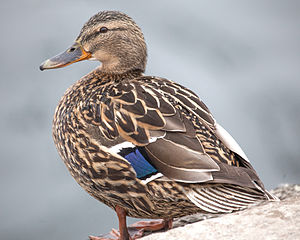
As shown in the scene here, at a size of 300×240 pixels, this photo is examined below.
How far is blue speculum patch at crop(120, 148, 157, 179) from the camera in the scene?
227 cm

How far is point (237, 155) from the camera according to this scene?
2.47m

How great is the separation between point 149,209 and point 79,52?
1.09 meters

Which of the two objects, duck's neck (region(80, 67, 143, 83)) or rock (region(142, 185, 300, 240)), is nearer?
rock (region(142, 185, 300, 240))

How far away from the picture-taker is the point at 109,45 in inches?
111

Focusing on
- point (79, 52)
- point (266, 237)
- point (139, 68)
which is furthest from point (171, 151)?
point (79, 52)

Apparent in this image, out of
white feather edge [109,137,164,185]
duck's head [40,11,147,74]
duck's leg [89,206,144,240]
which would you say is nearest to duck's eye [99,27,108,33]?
duck's head [40,11,147,74]

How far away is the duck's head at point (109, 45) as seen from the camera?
110 inches

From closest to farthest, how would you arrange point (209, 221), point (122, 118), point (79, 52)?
point (209, 221) < point (122, 118) < point (79, 52)

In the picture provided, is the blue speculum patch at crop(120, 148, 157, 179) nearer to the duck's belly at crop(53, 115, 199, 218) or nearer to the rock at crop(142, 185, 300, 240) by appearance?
the duck's belly at crop(53, 115, 199, 218)

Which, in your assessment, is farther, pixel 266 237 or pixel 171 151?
pixel 171 151

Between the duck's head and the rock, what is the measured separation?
1192 mm

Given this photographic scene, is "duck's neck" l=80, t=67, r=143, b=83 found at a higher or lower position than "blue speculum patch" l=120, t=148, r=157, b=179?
higher

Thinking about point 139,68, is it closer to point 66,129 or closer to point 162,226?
point 66,129

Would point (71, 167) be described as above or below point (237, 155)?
above
